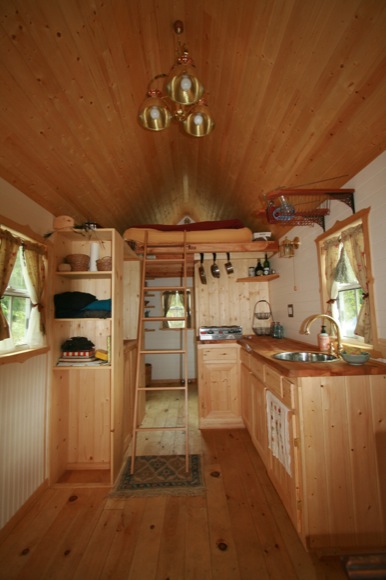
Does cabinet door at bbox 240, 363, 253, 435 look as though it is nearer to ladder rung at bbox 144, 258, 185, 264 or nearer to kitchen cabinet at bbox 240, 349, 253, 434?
kitchen cabinet at bbox 240, 349, 253, 434

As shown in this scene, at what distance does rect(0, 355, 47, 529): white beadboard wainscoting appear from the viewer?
5.88ft

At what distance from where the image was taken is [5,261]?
180 centimetres

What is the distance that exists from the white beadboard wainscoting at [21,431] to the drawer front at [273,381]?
5.99 ft

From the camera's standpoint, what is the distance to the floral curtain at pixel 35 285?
210cm

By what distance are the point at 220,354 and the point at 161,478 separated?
1394 mm

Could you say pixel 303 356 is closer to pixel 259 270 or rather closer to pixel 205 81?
pixel 259 270

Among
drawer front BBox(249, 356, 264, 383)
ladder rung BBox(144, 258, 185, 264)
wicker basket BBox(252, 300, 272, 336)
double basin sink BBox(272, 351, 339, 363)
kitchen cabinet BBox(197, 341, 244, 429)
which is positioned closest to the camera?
double basin sink BBox(272, 351, 339, 363)

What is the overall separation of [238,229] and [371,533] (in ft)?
9.88

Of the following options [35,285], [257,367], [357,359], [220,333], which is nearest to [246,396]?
[257,367]

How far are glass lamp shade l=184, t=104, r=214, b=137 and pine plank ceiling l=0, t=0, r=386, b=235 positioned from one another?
1.86 ft

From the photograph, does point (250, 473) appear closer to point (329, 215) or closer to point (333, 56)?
point (329, 215)

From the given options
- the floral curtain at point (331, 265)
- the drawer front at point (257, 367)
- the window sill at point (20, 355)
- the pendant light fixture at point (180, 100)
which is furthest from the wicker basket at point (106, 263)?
the floral curtain at point (331, 265)

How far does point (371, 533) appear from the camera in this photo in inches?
61.1

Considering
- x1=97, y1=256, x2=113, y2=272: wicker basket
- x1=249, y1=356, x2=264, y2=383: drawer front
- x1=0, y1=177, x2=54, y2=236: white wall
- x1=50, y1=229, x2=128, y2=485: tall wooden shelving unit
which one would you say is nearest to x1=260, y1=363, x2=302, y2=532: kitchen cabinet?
x1=249, y1=356, x2=264, y2=383: drawer front
